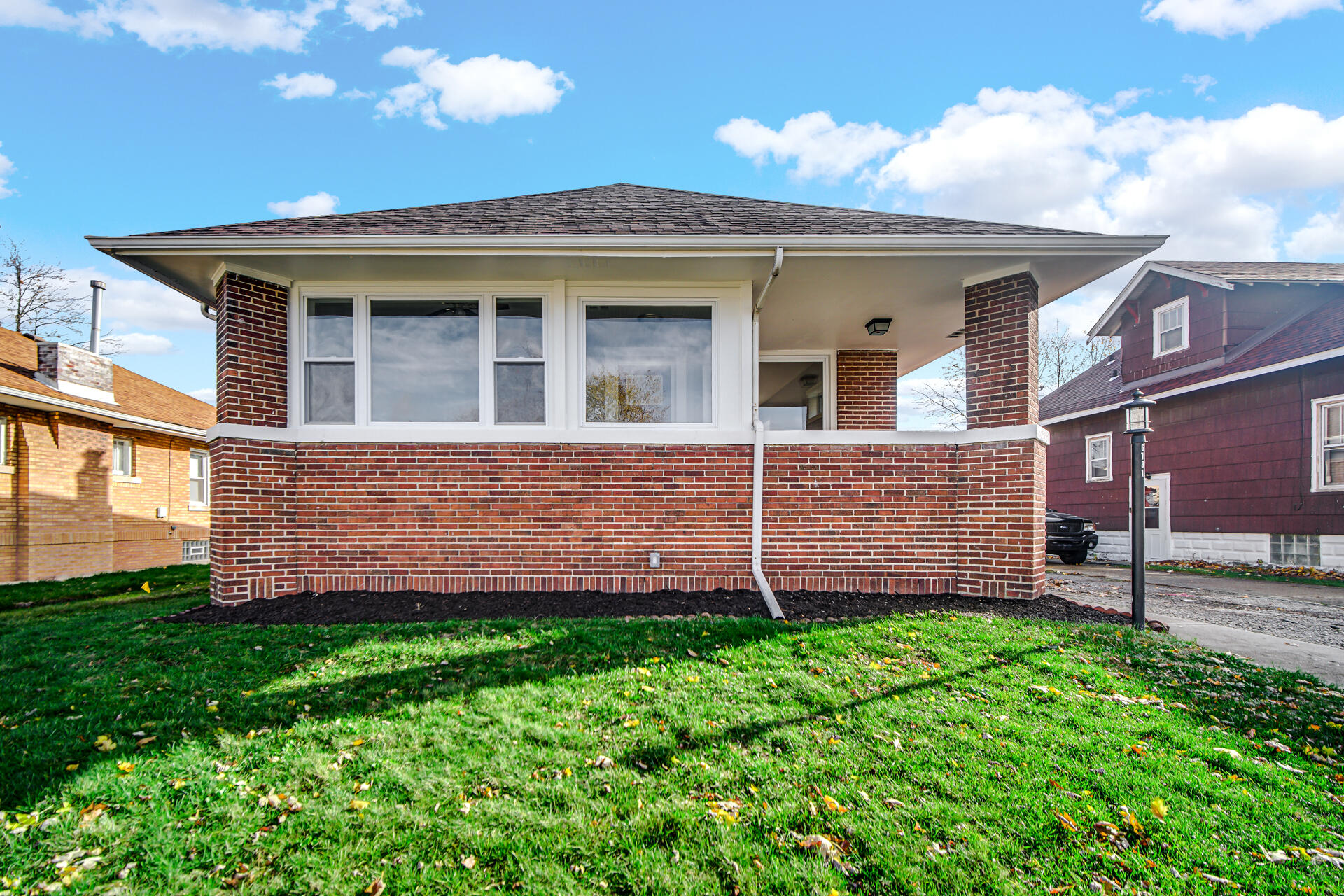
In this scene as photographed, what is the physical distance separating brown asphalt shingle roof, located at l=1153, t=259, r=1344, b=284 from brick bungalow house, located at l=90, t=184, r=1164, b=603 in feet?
31.8

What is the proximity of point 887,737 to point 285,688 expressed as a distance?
3.51 meters

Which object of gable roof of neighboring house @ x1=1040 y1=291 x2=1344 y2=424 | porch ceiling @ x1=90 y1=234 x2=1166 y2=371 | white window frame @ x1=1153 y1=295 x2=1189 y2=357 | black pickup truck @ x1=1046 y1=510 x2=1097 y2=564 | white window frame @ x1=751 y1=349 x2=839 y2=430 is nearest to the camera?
porch ceiling @ x1=90 y1=234 x2=1166 y2=371

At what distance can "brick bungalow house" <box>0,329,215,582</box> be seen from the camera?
1150cm

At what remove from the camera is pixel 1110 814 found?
8.25 ft

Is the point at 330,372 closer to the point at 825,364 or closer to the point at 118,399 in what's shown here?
the point at 825,364

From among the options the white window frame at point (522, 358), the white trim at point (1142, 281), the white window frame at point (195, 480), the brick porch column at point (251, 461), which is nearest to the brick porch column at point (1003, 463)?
the white window frame at point (522, 358)

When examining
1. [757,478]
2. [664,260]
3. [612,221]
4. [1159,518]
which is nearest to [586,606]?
[757,478]

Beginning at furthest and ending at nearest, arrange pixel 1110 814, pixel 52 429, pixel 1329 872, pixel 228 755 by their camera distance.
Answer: pixel 52 429 → pixel 228 755 → pixel 1110 814 → pixel 1329 872

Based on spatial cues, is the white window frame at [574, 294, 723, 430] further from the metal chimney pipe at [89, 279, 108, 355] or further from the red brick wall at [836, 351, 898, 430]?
the metal chimney pipe at [89, 279, 108, 355]

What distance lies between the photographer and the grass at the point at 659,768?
2.17 metres

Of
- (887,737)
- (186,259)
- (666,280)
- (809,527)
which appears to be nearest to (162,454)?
(186,259)

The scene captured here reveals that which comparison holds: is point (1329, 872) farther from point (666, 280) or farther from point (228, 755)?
point (666, 280)

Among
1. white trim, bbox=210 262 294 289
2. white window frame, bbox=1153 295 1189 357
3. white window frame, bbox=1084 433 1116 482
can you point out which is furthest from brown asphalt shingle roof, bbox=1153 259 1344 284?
white trim, bbox=210 262 294 289

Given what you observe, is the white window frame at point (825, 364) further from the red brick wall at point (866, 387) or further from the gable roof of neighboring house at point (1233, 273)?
the gable roof of neighboring house at point (1233, 273)
